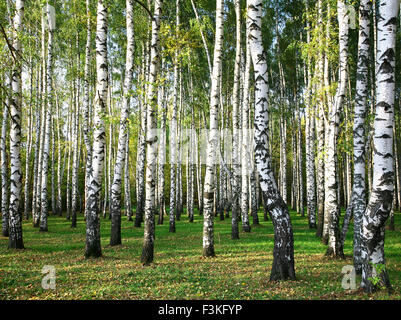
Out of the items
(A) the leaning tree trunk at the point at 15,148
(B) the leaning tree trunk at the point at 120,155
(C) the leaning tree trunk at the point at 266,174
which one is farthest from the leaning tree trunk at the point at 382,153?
(A) the leaning tree trunk at the point at 15,148

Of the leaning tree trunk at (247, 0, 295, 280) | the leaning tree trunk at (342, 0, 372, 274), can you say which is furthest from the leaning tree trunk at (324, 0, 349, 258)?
the leaning tree trunk at (247, 0, 295, 280)

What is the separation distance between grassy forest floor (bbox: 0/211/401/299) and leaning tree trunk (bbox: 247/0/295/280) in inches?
15.1

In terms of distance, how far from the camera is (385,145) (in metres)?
4.85

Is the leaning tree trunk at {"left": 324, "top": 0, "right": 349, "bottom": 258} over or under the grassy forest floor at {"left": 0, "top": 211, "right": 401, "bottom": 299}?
over

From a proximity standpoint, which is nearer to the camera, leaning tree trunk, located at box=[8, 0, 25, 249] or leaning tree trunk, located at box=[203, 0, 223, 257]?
leaning tree trunk, located at box=[203, 0, 223, 257]

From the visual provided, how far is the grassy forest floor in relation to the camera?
5531 millimetres

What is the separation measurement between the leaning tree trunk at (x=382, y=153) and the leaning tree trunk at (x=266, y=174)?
54.8 inches

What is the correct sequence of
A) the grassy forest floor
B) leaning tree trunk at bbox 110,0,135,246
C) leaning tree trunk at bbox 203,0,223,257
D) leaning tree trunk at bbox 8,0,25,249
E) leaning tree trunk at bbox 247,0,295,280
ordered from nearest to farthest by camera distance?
the grassy forest floor < leaning tree trunk at bbox 247,0,295,280 < leaning tree trunk at bbox 203,0,223,257 < leaning tree trunk at bbox 8,0,25,249 < leaning tree trunk at bbox 110,0,135,246

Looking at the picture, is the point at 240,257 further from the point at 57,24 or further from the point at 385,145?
the point at 57,24

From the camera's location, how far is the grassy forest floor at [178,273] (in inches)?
218

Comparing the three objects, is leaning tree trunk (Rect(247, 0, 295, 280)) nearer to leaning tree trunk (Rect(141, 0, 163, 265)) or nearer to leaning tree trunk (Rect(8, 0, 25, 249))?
leaning tree trunk (Rect(141, 0, 163, 265))

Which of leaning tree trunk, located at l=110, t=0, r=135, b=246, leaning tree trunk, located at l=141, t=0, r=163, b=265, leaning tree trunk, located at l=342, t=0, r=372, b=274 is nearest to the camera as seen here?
leaning tree trunk, located at l=342, t=0, r=372, b=274

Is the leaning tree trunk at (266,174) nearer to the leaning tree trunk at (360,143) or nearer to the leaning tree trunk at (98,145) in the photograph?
the leaning tree trunk at (360,143)

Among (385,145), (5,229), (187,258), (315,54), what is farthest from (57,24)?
(385,145)
